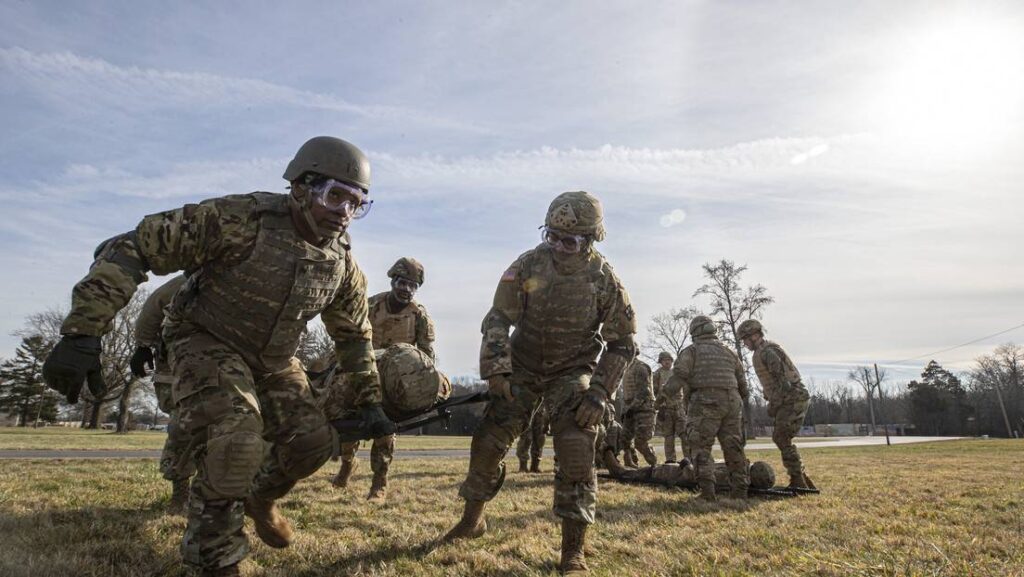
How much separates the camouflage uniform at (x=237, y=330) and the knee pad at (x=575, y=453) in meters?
1.47

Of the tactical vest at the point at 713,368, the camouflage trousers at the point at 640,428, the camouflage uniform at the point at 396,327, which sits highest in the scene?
the camouflage uniform at the point at 396,327

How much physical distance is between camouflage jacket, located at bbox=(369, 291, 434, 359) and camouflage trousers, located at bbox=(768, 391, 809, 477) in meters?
5.67

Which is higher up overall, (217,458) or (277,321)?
(277,321)

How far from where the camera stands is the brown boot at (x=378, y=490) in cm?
673

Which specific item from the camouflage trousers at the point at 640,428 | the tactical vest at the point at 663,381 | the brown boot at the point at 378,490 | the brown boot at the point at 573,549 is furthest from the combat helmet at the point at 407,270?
the tactical vest at the point at 663,381

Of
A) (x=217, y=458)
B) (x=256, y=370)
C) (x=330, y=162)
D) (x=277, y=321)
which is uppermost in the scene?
(x=330, y=162)

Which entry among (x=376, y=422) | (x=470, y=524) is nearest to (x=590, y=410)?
(x=470, y=524)

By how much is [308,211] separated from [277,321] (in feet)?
2.48

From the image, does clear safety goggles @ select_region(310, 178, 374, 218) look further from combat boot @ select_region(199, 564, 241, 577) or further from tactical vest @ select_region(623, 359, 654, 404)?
tactical vest @ select_region(623, 359, 654, 404)

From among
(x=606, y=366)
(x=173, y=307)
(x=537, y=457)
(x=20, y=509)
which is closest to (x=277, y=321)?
(x=173, y=307)

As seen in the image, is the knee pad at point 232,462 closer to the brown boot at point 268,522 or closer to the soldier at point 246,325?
the soldier at point 246,325

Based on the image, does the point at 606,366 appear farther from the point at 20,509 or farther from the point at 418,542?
the point at 20,509

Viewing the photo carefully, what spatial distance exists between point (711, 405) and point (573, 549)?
5272 mm

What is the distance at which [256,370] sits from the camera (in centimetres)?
388
